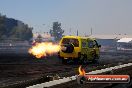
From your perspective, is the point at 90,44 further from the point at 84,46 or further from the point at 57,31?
the point at 57,31

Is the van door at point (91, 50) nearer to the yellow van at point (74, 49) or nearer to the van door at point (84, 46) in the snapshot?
the yellow van at point (74, 49)

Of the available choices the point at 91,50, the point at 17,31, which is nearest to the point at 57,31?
the point at 17,31

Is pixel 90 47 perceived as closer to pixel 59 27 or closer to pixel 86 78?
pixel 86 78

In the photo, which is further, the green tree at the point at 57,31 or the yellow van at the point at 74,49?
the green tree at the point at 57,31

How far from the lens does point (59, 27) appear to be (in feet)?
623

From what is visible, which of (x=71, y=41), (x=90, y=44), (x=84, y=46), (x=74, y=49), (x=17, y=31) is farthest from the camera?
(x=17, y=31)

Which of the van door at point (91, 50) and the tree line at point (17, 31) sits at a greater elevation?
the tree line at point (17, 31)

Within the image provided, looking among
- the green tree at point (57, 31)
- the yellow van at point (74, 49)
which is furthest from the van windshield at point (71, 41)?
the green tree at point (57, 31)

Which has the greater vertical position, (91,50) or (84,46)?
(84,46)

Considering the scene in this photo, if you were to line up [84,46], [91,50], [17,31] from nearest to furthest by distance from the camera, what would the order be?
[84,46] < [91,50] < [17,31]

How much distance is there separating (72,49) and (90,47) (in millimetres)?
2218

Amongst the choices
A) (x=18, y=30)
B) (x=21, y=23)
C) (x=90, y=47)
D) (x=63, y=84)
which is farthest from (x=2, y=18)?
(x=63, y=84)

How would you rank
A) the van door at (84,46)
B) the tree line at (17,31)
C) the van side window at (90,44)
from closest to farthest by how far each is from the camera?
the van door at (84,46)
the van side window at (90,44)
the tree line at (17,31)

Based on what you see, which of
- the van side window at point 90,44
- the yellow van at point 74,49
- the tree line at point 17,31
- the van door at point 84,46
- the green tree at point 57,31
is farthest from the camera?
the green tree at point 57,31
